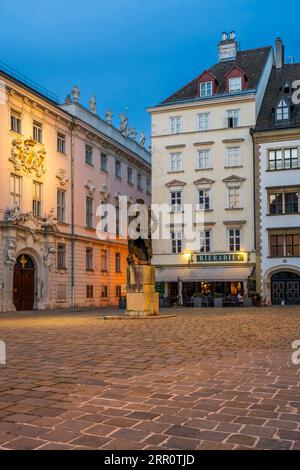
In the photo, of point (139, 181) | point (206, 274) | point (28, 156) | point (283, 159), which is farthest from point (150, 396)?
point (139, 181)

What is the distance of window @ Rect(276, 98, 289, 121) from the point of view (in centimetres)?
3997

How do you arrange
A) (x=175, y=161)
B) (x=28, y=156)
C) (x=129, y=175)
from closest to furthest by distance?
(x=28, y=156) < (x=175, y=161) < (x=129, y=175)

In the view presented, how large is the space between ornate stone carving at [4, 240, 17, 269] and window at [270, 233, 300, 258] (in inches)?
725

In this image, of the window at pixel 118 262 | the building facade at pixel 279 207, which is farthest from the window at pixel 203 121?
the window at pixel 118 262

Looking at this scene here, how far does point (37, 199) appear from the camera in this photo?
33906 mm

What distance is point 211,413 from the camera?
17.9 feet

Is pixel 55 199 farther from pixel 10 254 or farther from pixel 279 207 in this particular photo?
pixel 279 207

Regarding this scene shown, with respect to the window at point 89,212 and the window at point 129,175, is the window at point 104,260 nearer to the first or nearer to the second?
the window at point 89,212

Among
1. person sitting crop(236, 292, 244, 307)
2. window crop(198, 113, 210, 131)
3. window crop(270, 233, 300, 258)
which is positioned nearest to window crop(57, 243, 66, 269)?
person sitting crop(236, 292, 244, 307)

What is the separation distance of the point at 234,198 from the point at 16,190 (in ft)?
55.4

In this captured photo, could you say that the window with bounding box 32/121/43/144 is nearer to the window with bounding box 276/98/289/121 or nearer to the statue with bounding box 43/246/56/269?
the statue with bounding box 43/246/56/269

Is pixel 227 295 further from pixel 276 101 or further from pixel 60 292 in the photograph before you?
pixel 276 101

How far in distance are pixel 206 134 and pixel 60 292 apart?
16717mm

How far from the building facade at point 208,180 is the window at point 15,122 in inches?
542
